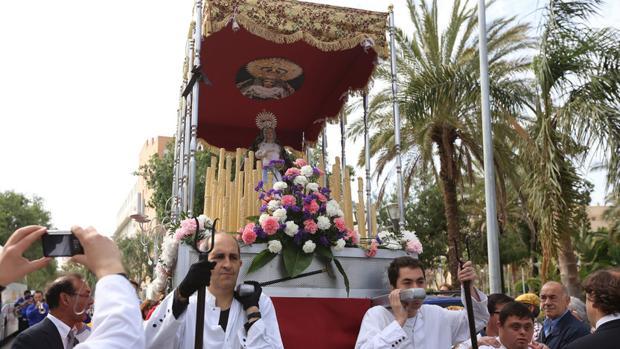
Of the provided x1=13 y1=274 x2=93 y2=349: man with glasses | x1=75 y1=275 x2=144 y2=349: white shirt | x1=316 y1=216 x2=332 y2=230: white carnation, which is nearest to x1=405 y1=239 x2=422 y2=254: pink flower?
x1=316 y1=216 x2=332 y2=230: white carnation

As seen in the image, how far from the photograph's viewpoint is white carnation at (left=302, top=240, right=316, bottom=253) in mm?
5434

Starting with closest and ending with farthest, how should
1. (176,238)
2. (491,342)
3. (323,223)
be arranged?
(491,342) → (176,238) → (323,223)

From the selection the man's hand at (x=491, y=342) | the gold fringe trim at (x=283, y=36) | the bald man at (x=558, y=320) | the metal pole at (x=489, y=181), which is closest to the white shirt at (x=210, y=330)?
the man's hand at (x=491, y=342)

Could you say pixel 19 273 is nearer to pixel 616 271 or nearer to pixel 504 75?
pixel 616 271

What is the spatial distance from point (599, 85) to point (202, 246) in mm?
9528

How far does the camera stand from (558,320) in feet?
19.4

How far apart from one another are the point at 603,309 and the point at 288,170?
3123mm

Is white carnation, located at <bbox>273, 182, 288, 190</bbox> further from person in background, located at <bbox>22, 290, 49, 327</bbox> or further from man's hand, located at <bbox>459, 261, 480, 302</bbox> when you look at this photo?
person in background, located at <bbox>22, 290, 49, 327</bbox>

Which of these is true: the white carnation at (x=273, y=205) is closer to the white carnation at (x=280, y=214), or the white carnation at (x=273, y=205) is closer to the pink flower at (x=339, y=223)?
the white carnation at (x=280, y=214)

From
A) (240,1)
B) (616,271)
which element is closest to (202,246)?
(616,271)

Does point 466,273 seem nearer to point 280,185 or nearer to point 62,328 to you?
point 280,185

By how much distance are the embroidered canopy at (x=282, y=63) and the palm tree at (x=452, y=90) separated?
152 inches

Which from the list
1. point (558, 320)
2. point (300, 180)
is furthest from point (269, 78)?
point (558, 320)

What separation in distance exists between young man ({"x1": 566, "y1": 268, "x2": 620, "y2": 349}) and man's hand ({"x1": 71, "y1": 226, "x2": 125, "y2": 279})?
2.55m
